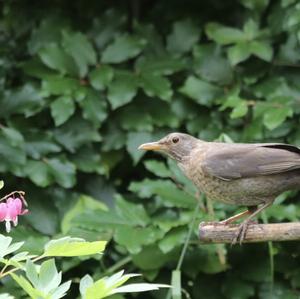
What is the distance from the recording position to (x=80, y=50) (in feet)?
14.5

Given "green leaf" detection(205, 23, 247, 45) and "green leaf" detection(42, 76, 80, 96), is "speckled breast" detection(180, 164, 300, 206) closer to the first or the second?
"green leaf" detection(42, 76, 80, 96)

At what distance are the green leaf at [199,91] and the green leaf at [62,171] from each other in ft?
2.36

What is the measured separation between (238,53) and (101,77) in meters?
0.72

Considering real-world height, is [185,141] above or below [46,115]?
above

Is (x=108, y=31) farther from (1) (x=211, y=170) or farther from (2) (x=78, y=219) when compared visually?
(1) (x=211, y=170)

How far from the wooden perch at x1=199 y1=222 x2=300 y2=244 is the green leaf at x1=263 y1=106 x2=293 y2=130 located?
97 centimetres

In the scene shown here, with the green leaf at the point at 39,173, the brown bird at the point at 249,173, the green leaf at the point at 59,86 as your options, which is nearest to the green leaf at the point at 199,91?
the green leaf at the point at 59,86

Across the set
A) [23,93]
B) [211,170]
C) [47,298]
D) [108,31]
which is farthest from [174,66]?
[47,298]

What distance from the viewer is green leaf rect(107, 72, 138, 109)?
4273mm

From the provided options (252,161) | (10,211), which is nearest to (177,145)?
(252,161)

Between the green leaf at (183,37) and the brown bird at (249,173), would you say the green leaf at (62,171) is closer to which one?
the green leaf at (183,37)

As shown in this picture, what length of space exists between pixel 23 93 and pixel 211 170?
60.0 inches

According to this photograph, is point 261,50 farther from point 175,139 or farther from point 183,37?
point 175,139

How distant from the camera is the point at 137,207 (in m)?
4.04
